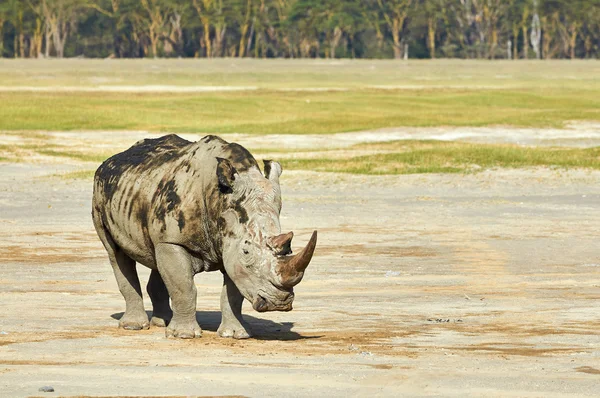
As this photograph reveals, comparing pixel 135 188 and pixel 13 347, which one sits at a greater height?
pixel 135 188

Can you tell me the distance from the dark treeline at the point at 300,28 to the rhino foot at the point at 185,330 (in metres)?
110

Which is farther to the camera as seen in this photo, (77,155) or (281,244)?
(77,155)

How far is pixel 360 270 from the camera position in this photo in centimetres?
A: 1525

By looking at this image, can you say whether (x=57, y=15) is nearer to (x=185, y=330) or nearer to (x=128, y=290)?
(x=128, y=290)

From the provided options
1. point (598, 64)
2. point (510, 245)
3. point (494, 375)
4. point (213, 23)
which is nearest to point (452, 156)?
point (510, 245)

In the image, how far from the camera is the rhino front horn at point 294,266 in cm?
908

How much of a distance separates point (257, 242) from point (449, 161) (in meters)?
21.6

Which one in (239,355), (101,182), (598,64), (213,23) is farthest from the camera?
(213,23)

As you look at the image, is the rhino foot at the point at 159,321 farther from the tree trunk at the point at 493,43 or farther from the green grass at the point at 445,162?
the tree trunk at the point at 493,43

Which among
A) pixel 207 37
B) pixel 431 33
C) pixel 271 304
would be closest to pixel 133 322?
pixel 271 304

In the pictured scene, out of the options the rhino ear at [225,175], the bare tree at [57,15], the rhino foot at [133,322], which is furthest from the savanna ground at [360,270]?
the bare tree at [57,15]

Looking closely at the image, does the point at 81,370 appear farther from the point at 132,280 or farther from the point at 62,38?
the point at 62,38

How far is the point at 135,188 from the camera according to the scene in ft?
35.4

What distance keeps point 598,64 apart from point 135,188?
101m
